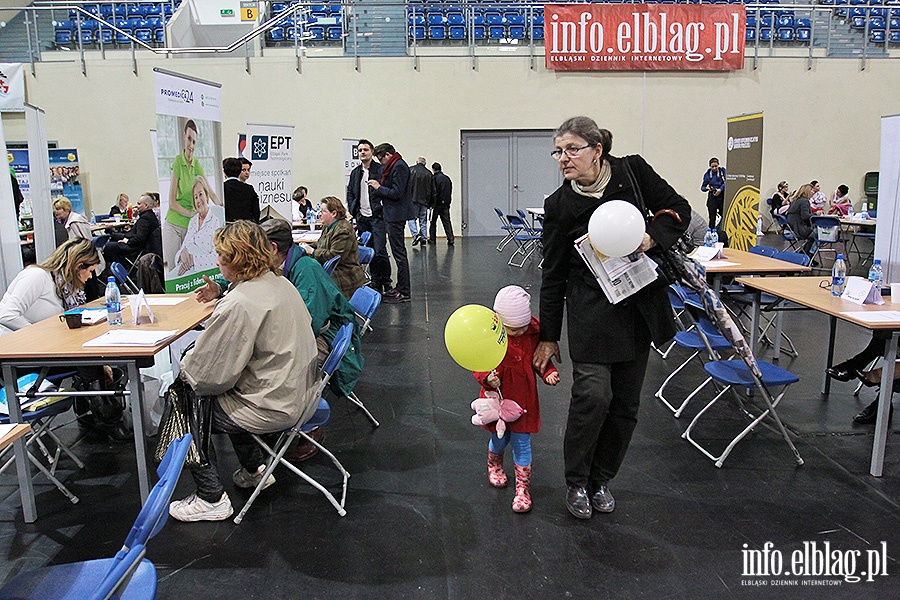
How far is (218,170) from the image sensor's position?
15.3ft

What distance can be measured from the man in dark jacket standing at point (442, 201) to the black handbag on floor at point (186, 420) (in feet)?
32.5

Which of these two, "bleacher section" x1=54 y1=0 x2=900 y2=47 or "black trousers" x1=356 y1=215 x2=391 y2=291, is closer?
"black trousers" x1=356 y1=215 x2=391 y2=291

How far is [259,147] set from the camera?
732 cm

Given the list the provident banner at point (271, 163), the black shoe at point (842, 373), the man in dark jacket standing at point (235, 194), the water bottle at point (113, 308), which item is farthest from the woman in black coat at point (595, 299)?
the provident banner at point (271, 163)

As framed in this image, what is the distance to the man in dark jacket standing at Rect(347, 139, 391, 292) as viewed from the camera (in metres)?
7.25

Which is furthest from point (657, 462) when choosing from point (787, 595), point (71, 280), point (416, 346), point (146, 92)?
point (146, 92)

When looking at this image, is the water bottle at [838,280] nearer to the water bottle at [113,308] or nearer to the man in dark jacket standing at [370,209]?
the water bottle at [113,308]

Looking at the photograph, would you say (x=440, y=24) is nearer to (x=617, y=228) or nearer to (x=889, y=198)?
(x=889, y=198)

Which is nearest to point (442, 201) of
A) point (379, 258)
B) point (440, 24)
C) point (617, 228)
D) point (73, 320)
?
point (440, 24)

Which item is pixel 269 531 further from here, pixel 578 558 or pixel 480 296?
pixel 480 296

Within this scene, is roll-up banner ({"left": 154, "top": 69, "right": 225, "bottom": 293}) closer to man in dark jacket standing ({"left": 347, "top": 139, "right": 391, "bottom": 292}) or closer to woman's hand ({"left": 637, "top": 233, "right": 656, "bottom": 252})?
man in dark jacket standing ({"left": 347, "top": 139, "right": 391, "bottom": 292})

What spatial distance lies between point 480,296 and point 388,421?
377 centimetres

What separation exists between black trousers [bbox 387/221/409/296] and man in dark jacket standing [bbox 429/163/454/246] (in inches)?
206

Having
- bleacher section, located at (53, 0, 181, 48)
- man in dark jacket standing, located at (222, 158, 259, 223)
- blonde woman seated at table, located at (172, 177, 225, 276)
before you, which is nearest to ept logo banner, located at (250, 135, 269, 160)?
man in dark jacket standing, located at (222, 158, 259, 223)
